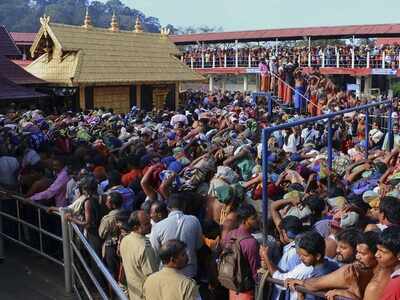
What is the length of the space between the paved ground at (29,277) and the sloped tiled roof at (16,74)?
36.4 ft

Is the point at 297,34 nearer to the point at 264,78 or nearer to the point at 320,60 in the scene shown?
the point at 320,60

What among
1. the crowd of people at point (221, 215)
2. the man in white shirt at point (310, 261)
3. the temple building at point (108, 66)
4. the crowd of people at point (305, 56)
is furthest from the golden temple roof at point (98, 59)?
the man in white shirt at point (310, 261)

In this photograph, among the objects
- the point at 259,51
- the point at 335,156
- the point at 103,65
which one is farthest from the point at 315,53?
the point at 335,156

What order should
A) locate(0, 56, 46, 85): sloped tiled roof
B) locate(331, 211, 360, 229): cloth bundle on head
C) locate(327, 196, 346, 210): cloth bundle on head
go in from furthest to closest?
locate(0, 56, 46, 85): sloped tiled roof
locate(327, 196, 346, 210): cloth bundle on head
locate(331, 211, 360, 229): cloth bundle on head

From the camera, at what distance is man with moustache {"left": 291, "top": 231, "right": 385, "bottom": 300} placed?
143 inches

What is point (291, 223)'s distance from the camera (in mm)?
4465

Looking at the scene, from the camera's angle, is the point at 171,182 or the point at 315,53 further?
the point at 315,53

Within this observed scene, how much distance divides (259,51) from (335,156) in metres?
23.7

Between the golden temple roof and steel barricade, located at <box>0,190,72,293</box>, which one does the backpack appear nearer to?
steel barricade, located at <box>0,190,72,293</box>

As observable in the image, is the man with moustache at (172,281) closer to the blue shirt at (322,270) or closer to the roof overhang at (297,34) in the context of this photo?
the blue shirt at (322,270)

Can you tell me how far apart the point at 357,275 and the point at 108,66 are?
17638 mm

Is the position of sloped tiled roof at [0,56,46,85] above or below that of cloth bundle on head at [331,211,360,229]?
above

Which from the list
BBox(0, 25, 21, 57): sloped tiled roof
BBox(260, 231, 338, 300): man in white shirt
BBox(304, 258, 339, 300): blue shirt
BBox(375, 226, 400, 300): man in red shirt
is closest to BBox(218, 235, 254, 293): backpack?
BBox(260, 231, 338, 300): man in white shirt

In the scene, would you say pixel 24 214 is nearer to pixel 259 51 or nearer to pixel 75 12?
pixel 259 51
